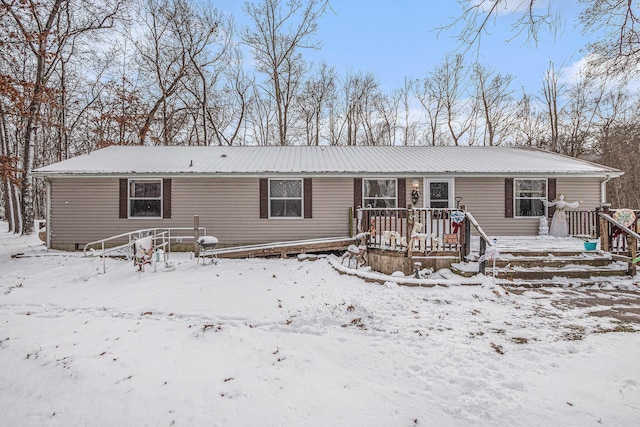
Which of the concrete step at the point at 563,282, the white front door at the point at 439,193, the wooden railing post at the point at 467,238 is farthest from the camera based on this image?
the white front door at the point at 439,193

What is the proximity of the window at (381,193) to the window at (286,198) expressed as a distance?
2.40 metres

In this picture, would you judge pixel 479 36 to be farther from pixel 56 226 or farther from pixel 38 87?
pixel 38 87

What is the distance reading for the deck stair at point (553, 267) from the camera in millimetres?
6812

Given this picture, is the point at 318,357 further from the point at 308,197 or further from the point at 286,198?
the point at 286,198

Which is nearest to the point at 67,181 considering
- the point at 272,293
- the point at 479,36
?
the point at 272,293

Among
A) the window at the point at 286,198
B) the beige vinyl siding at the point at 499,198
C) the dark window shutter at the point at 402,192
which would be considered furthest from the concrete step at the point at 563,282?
the window at the point at 286,198

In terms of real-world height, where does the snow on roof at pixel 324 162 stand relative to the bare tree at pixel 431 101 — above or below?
below

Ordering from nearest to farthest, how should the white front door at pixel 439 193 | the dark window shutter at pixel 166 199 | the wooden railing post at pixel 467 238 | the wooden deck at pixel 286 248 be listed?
1. the wooden railing post at pixel 467 238
2. the wooden deck at pixel 286 248
3. the dark window shutter at pixel 166 199
4. the white front door at pixel 439 193

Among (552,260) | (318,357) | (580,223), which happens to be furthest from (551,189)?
(318,357)

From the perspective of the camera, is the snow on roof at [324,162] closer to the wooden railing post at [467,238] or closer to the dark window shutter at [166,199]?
the dark window shutter at [166,199]

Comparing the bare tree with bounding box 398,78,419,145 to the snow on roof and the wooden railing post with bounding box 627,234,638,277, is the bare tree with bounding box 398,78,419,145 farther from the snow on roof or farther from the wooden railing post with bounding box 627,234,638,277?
the wooden railing post with bounding box 627,234,638,277

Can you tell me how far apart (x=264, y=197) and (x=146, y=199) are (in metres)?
4.13

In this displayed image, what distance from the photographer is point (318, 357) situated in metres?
3.69

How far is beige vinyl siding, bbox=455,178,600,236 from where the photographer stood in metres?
10.9
